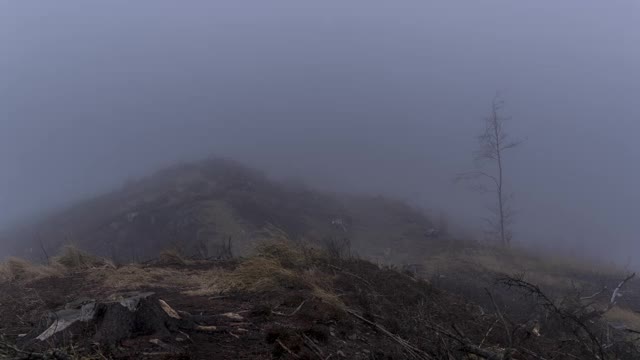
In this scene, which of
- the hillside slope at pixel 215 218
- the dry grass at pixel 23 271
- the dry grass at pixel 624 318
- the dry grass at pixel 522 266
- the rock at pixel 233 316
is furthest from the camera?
the hillside slope at pixel 215 218

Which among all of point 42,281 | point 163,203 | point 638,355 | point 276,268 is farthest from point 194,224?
point 638,355

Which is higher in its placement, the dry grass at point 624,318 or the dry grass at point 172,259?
the dry grass at point 172,259

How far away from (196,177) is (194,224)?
11636 millimetres

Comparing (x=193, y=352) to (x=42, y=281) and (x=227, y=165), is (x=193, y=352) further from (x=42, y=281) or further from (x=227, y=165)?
(x=227, y=165)

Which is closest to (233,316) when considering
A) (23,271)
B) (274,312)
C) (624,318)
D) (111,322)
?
(274,312)

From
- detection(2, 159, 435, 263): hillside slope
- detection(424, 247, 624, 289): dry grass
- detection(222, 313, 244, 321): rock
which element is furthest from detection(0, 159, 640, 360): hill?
detection(2, 159, 435, 263): hillside slope

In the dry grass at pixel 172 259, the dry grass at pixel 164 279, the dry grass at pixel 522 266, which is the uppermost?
the dry grass at pixel 164 279

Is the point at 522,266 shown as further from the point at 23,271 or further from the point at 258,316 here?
the point at 258,316

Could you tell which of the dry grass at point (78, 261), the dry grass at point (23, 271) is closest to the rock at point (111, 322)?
the dry grass at point (23, 271)

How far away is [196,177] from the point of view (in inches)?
1858

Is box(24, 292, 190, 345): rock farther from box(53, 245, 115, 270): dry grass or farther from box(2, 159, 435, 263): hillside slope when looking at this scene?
box(2, 159, 435, 263): hillside slope

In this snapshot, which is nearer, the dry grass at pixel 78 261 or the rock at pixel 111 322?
the rock at pixel 111 322

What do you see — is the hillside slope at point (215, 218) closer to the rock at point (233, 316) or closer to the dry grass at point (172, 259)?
the dry grass at point (172, 259)

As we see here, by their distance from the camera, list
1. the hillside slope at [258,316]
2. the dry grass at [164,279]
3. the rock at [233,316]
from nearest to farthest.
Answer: the hillside slope at [258,316], the rock at [233,316], the dry grass at [164,279]
